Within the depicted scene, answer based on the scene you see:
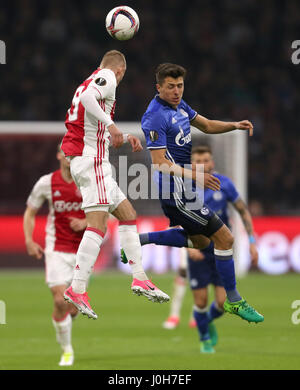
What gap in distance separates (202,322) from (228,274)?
9.04 ft

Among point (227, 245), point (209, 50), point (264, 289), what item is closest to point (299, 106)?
point (209, 50)

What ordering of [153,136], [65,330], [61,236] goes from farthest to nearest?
[61,236], [65,330], [153,136]

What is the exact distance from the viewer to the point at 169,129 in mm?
7539

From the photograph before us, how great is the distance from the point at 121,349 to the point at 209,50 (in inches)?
554

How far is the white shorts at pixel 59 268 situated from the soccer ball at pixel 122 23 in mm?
3227

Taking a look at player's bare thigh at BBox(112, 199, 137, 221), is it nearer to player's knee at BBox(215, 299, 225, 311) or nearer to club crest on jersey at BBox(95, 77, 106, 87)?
club crest on jersey at BBox(95, 77, 106, 87)

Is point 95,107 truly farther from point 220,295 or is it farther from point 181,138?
point 220,295

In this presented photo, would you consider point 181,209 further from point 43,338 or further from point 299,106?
point 299,106

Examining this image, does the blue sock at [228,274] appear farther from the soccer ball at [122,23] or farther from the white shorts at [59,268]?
the white shorts at [59,268]

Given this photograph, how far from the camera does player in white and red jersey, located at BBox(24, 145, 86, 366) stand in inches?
380

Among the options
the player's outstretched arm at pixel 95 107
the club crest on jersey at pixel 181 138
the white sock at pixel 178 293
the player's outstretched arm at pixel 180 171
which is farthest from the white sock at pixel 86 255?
the white sock at pixel 178 293

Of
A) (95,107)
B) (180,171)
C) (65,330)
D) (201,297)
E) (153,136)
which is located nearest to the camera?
(95,107)

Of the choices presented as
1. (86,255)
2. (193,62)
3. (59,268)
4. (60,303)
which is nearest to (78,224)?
(59,268)

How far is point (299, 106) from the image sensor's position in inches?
900
